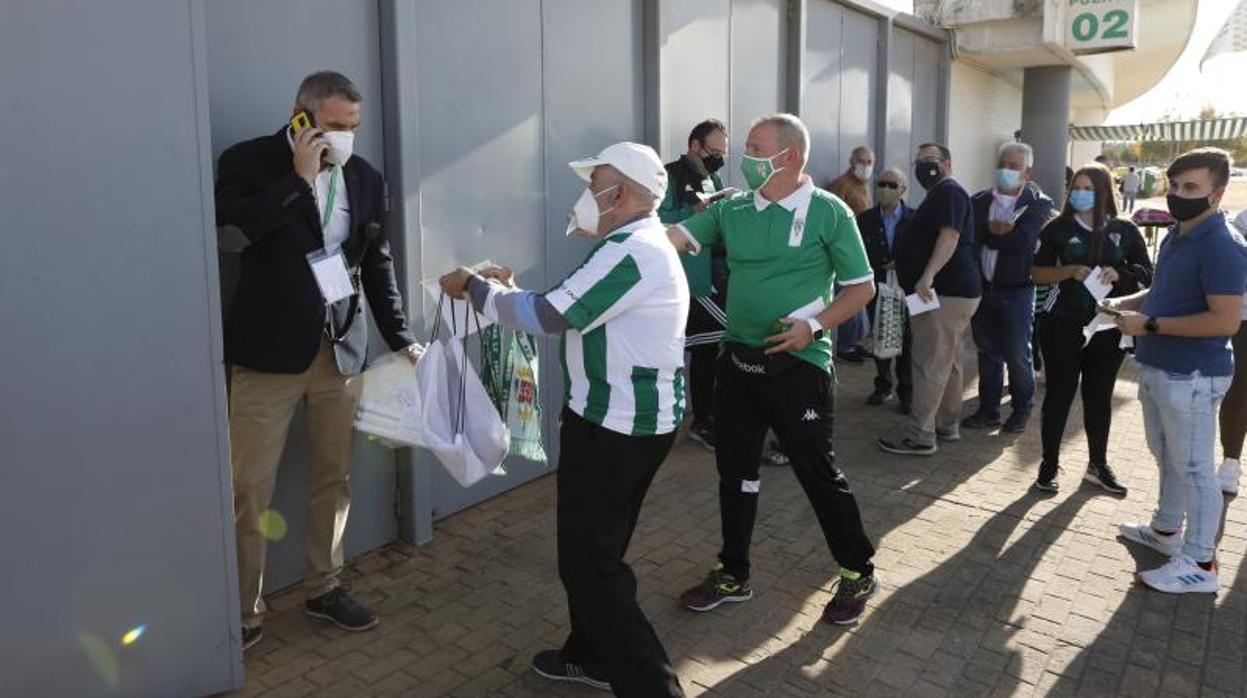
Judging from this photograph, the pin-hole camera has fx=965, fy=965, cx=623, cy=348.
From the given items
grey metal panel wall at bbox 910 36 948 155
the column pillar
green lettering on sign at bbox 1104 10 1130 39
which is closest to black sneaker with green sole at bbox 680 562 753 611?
grey metal panel wall at bbox 910 36 948 155

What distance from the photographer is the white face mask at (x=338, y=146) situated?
3412 millimetres

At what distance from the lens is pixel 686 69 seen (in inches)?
267

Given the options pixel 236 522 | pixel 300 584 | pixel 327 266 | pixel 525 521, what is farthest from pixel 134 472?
pixel 525 521

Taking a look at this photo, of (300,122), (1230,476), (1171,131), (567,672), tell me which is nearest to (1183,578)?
(1230,476)

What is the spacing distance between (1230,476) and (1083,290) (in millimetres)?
1569

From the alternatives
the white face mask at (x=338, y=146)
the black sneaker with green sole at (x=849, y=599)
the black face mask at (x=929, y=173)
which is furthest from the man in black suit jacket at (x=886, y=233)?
the white face mask at (x=338, y=146)

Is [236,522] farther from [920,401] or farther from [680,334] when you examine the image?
[920,401]

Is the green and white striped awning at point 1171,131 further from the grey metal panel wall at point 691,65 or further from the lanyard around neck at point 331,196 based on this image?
the lanyard around neck at point 331,196

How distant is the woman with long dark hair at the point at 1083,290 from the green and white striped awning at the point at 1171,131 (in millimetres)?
15752

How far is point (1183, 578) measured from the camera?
425 cm

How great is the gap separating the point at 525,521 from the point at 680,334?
2386mm

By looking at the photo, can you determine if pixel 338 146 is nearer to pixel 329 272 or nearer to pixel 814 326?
pixel 329 272

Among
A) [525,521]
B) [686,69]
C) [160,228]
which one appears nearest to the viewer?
[160,228]

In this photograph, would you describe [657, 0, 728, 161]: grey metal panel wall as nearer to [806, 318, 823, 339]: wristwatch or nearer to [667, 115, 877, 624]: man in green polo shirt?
[667, 115, 877, 624]: man in green polo shirt
